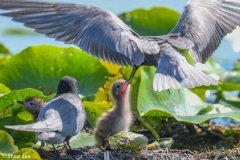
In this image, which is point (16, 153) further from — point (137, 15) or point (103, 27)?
point (137, 15)

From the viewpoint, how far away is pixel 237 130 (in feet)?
31.5

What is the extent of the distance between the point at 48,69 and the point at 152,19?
1.85m

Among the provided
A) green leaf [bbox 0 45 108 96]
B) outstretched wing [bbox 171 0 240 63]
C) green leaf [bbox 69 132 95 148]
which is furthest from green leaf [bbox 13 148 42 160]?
green leaf [bbox 0 45 108 96]

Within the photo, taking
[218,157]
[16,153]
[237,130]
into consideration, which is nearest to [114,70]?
[237,130]

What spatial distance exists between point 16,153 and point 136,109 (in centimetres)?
193

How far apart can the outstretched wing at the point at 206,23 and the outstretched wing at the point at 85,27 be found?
22.6 inches

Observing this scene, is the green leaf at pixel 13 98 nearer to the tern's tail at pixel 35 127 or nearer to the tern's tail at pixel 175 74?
the tern's tail at pixel 35 127

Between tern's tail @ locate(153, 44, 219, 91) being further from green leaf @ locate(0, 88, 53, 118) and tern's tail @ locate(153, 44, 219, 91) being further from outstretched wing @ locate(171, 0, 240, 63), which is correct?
green leaf @ locate(0, 88, 53, 118)

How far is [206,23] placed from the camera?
9.23 meters

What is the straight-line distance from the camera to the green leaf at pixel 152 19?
37.1ft

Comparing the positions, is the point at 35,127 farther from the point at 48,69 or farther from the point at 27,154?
the point at 48,69

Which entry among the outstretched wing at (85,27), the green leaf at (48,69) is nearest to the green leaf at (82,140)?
the outstretched wing at (85,27)

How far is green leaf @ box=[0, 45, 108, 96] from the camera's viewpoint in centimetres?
981

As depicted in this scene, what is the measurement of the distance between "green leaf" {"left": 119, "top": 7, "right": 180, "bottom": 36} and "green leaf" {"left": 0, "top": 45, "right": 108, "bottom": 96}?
149cm
